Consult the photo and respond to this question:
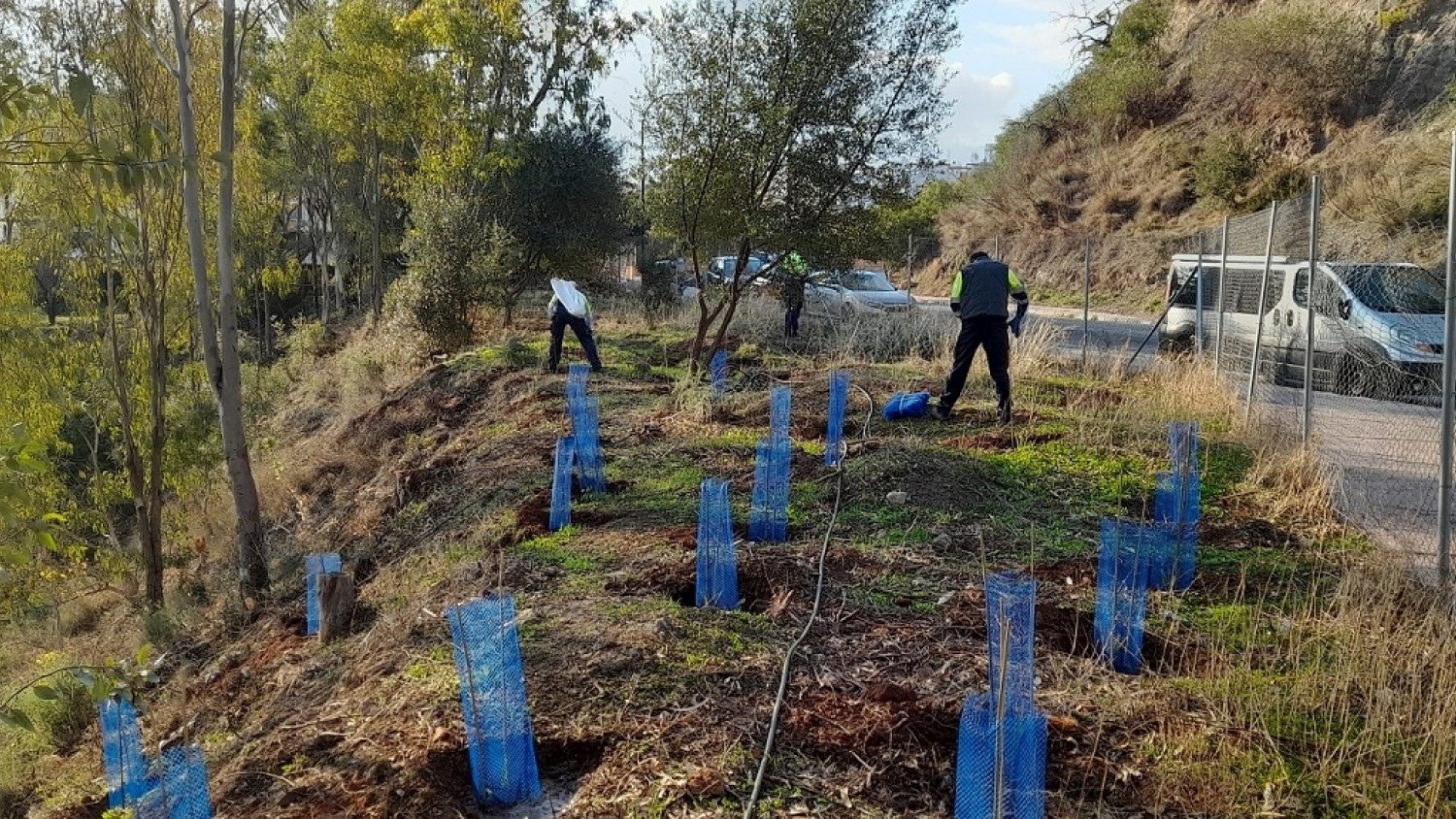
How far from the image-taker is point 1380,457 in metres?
8.16

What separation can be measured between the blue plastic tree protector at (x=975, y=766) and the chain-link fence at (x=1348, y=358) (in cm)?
389

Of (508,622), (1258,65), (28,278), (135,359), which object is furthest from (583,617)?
(1258,65)

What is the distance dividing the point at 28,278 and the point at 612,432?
8896mm

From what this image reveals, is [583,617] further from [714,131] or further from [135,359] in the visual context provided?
[135,359]

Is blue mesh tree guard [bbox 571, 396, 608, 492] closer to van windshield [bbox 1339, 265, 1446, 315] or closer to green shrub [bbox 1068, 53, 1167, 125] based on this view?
van windshield [bbox 1339, 265, 1446, 315]

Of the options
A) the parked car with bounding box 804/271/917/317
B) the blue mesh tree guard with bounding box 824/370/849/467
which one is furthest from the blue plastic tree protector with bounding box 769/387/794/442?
the parked car with bounding box 804/271/917/317

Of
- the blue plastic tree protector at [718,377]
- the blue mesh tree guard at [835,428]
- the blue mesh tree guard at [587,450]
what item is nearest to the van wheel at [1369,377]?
the blue mesh tree guard at [835,428]

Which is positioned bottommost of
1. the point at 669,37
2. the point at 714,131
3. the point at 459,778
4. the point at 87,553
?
the point at 87,553

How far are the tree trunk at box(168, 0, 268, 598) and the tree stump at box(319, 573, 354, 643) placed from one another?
301cm

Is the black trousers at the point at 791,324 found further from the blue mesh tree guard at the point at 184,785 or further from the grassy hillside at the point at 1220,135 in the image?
the blue mesh tree guard at the point at 184,785

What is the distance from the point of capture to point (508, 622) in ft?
11.8

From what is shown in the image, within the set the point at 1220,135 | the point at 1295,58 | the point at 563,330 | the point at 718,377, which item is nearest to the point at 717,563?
the point at 718,377

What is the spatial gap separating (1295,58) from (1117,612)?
25.8 meters

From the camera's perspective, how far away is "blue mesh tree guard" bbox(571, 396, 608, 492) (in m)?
7.11
